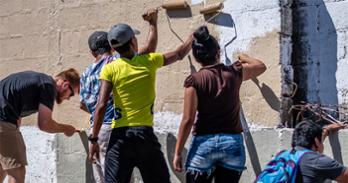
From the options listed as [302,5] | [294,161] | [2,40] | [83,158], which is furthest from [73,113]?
[294,161]

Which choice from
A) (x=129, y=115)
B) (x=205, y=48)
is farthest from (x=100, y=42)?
(x=205, y=48)

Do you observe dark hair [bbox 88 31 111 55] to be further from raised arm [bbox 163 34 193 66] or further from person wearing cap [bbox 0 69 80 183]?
raised arm [bbox 163 34 193 66]

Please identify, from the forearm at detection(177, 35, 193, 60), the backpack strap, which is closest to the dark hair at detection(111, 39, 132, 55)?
the forearm at detection(177, 35, 193, 60)

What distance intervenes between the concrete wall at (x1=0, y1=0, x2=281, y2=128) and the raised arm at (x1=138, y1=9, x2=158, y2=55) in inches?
14.8

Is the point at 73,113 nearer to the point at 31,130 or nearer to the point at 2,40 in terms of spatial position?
the point at 31,130

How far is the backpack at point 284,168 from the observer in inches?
207

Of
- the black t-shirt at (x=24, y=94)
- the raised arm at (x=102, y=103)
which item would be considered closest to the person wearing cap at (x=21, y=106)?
the black t-shirt at (x=24, y=94)

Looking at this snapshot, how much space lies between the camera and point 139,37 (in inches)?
288

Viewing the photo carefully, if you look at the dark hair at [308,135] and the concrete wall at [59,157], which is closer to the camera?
the dark hair at [308,135]

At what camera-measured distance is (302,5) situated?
6.62m

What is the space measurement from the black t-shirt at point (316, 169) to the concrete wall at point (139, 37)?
1239mm

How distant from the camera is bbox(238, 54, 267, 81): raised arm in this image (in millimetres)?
6234

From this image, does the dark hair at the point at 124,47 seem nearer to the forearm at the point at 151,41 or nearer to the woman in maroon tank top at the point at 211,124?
the forearm at the point at 151,41

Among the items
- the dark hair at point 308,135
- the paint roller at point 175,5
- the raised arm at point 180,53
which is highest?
the paint roller at point 175,5
